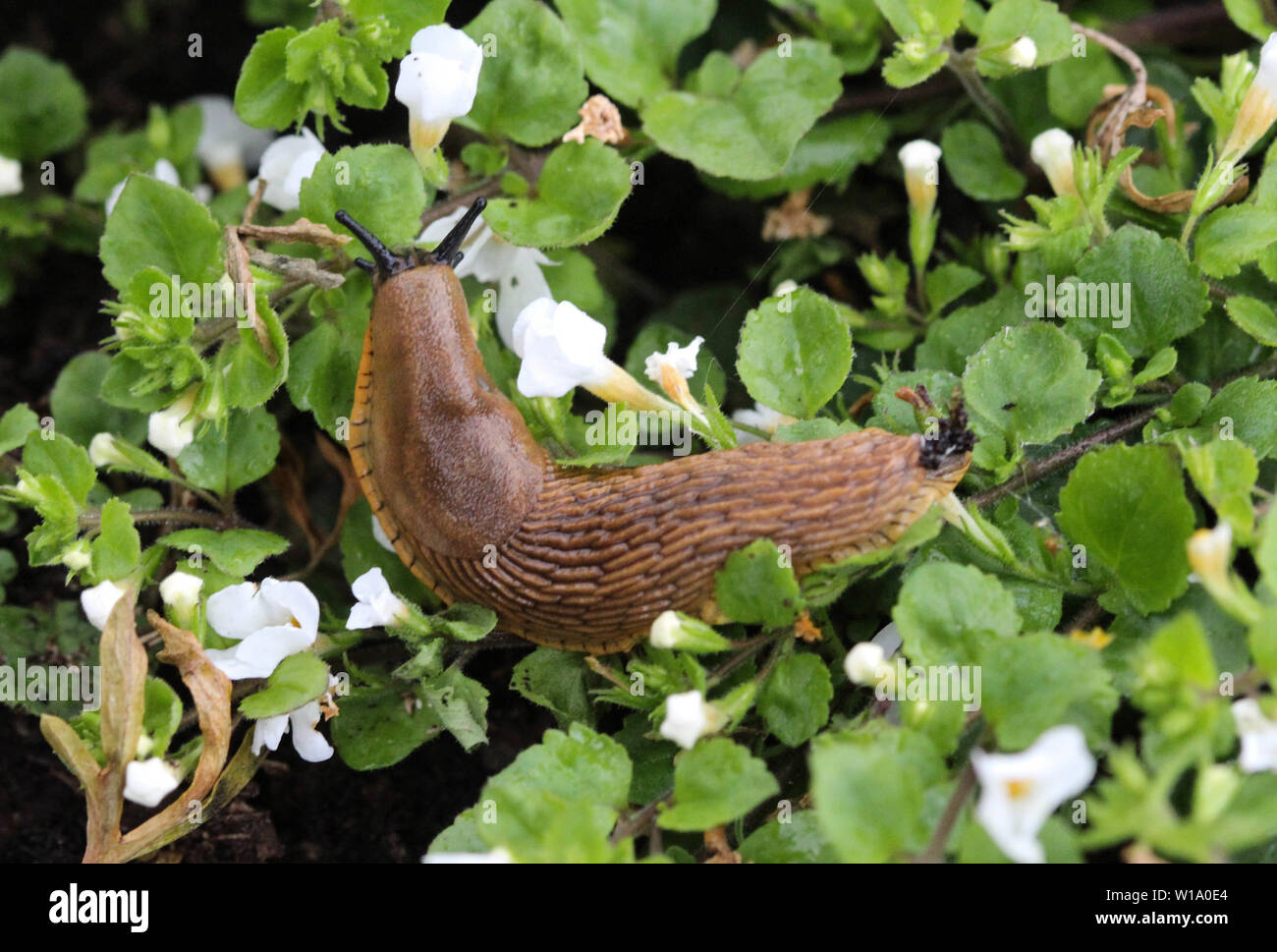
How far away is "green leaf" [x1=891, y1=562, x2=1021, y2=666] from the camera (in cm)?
132

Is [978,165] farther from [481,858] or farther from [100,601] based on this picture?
[100,601]

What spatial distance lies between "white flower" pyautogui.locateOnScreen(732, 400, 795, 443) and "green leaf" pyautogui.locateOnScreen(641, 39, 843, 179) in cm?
38

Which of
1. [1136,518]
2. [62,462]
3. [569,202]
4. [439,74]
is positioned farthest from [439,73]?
[1136,518]

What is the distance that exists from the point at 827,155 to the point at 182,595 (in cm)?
132

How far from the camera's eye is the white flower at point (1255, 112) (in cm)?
155

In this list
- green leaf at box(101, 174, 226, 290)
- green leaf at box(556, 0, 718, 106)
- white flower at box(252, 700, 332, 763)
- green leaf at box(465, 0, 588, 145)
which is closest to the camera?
white flower at box(252, 700, 332, 763)

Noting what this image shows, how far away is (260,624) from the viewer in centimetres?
158

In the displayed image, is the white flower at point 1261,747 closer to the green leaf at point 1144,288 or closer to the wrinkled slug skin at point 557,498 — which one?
the wrinkled slug skin at point 557,498

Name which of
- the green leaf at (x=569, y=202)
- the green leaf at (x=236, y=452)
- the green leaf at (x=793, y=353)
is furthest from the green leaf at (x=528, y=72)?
the green leaf at (x=236, y=452)

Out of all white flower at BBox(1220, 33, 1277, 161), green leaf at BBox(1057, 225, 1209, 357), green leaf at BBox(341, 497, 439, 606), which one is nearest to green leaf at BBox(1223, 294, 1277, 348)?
green leaf at BBox(1057, 225, 1209, 357)

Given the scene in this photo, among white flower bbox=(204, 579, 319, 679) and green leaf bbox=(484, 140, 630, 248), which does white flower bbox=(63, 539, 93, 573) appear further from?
green leaf bbox=(484, 140, 630, 248)

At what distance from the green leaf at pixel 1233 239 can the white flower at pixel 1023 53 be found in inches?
14.4

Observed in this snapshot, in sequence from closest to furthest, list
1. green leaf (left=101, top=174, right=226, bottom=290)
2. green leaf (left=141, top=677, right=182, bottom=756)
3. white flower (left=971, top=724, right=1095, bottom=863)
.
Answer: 1. white flower (left=971, top=724, right=1095, bottom=863)
2. green leaf (left=141, top=677, right=182, bottom=756)
3. green leaf (left=101, top=174, right=226, bottom=290)
